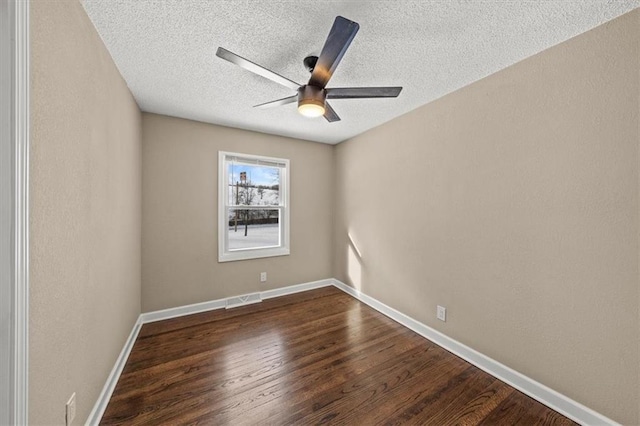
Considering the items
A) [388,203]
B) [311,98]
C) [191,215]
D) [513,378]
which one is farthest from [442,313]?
[191,215]

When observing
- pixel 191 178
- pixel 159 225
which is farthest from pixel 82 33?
pixel 159 225

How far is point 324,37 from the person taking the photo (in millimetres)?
1545

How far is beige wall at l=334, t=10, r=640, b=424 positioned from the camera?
1.35 m

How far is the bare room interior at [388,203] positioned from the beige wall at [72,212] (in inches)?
0.6

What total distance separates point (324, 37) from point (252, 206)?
7.82ft

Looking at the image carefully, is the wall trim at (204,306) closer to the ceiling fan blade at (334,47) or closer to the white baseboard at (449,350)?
the white baseboard at (449,350)

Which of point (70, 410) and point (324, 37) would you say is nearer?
point (70, 410)

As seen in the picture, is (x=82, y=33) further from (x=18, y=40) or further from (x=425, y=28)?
(x=425, y=28)

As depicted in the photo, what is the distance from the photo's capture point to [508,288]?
1.84 meters

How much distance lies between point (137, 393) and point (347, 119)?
314 centimetres

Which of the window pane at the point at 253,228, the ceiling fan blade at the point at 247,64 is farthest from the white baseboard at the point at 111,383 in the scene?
the ceiling fan blade at the point at 247,64

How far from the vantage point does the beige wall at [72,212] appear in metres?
0.93

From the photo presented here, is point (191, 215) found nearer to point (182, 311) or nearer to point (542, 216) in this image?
point (182, 311)

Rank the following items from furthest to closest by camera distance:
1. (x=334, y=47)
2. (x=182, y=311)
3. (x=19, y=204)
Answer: (x=182, y=311)
(x=334, y=47)
(x=19, y=204)
